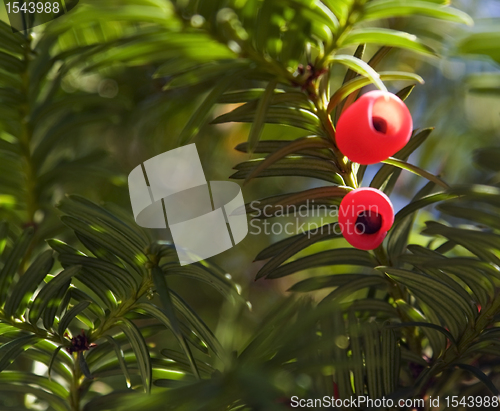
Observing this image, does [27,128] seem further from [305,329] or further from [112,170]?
[305,329]

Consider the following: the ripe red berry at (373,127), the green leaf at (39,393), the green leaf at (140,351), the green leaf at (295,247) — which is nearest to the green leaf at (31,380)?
the green leaf at (39,393)

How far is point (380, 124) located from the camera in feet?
1.13

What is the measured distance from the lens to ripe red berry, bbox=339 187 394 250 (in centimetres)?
35

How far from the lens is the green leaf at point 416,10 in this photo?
1.10ft

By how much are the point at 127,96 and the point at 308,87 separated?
1.12 feet

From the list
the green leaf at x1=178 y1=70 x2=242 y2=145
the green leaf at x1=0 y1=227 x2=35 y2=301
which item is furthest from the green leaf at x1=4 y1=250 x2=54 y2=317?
the green leaf at x1=178 y1=70 x2=242 y2=145

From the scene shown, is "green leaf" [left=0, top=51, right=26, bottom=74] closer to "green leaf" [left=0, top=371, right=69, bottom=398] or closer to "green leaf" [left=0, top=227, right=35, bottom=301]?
"green leaf" [left=0, top=227, right=35, bottom=301]

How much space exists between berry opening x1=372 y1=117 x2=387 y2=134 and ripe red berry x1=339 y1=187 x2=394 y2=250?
44 mm

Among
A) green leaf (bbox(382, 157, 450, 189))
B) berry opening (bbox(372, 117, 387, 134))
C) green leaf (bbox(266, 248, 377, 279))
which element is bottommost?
green leaf (bbox(266, 248, 377, 279))

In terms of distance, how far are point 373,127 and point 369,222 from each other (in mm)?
78

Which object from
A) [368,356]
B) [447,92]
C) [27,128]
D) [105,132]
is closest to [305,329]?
[368,356]

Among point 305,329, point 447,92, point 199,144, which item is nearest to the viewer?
point 305,329

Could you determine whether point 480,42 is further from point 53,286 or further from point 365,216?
point 53,286

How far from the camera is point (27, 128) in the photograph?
1.86 ft
